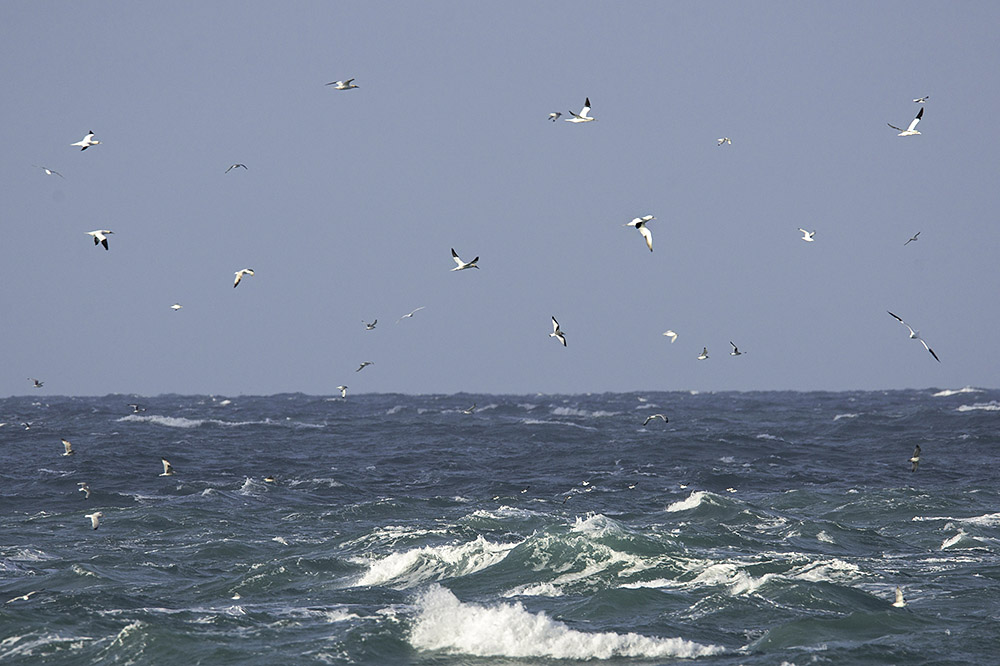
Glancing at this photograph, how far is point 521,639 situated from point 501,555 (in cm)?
659

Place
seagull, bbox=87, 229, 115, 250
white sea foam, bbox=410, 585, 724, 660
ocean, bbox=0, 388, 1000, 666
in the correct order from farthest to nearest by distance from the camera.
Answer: seagull, bbox=87, 229, 115, 250
ocean, bbox=0, 388, 1000, 666
white sea foam, bbox=410, 585, 724, 660

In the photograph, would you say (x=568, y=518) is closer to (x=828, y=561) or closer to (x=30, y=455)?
(x=828, y=561)

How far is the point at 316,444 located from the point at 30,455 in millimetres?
13632

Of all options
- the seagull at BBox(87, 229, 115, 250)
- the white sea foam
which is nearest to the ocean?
the white sea foam

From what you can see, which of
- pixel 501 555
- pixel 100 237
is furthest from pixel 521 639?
pixel 100 237

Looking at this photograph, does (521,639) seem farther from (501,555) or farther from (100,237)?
(100,237)

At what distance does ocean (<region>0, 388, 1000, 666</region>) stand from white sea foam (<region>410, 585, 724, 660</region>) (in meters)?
0.05

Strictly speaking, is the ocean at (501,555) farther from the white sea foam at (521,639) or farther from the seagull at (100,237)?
the seagull at (100,237)

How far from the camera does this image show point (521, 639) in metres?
17.1

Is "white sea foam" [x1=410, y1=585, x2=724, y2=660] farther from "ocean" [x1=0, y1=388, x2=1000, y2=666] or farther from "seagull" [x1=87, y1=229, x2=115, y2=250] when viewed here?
"seagull" [x1=87, y1=229, x2=115, y2=250]

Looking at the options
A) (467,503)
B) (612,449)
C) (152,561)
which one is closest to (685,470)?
(612,449)

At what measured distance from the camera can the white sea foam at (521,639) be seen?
53.7ft

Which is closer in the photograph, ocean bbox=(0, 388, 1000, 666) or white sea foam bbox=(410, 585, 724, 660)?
white sea foam bbox=(410, 585, 724, 660)

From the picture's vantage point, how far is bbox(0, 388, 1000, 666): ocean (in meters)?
16.9
